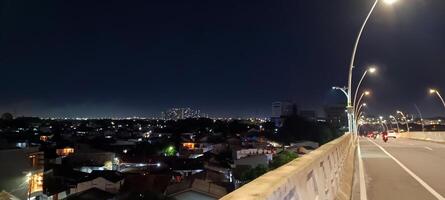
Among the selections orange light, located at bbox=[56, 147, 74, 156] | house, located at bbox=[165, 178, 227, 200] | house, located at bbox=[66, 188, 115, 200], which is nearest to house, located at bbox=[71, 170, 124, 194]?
house, located at bbox=[66, 188, 115, 200]

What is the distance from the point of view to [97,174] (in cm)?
6481

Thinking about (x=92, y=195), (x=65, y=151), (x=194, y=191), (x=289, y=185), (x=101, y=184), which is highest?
(x=289, y=185)

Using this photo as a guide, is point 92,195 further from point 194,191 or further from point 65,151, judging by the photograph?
point 65,151

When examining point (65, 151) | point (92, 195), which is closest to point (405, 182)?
point (92, 195)

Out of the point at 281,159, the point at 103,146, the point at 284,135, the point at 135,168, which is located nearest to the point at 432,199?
the point at 281,159

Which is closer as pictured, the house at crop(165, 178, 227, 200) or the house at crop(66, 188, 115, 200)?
the house at crop(165, 178, 227, 200)

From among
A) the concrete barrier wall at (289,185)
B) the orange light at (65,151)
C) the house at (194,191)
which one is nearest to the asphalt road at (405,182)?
the concrete barrier wall at (289,185)

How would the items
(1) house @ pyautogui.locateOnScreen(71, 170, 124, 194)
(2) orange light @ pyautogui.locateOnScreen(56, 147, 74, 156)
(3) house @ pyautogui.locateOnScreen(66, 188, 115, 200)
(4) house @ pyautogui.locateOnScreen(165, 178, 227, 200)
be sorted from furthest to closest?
(2) orange light @ pyautogui.locateOnScreen(56, 147, 74, 156), (1) house @ pyautogui.locateOnScreen(71, 170, 124, 194), (3) house @ pyautogui.locateOnScreen(66, 188, 115, 200), (4) house @ pyautogui.locateOnScreen(165, 178, 227, 200)

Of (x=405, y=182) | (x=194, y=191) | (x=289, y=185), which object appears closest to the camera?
(x=289, y=185)

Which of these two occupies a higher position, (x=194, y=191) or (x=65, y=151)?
(x=65, y=151)

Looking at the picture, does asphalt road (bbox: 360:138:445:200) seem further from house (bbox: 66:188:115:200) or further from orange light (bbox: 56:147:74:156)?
orange light (bbox: 56:147:74:156)

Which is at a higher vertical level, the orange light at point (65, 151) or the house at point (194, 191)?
the orange light at point (65, 151)

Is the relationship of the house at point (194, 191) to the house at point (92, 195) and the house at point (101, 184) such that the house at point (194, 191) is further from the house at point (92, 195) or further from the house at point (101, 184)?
the house at point (101, 184)

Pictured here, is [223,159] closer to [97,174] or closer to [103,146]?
[97,174]
